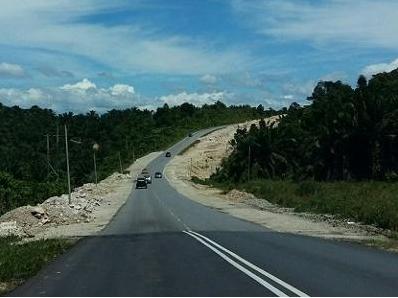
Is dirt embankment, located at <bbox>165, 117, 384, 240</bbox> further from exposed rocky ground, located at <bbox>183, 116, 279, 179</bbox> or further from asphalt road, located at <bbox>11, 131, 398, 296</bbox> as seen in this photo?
asphalt road, located at <bbox>11, 131, 398, 296</bbox>

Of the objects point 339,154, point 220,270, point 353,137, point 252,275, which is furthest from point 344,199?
point 252,275

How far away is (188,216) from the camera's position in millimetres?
41906

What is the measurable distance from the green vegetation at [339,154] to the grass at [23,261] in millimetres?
18821

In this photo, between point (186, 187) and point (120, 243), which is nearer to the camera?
point (120, 243)

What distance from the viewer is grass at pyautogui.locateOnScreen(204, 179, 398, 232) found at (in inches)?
1199

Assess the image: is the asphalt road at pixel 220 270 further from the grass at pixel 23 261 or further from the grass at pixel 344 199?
the grass at pixel 344 199

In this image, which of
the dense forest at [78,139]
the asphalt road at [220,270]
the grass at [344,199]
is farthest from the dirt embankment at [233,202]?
the dense forest at [78,139]

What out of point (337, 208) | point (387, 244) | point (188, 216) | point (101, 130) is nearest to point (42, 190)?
point (188, 216)

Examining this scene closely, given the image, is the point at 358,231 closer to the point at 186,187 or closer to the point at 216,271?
the point at 216,271

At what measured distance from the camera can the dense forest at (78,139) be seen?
3825 inches

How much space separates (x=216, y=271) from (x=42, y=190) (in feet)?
242

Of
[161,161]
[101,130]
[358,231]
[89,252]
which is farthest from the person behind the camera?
[101,130]

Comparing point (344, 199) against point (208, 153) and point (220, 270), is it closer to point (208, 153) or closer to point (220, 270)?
point (220, 270)

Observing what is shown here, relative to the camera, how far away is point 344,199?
41.0 meters
